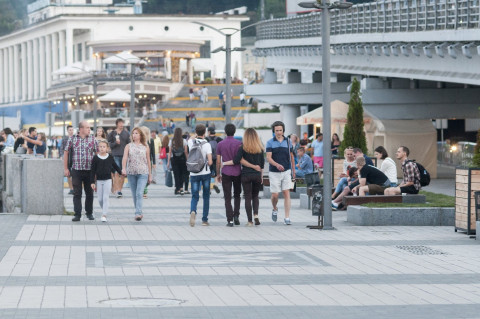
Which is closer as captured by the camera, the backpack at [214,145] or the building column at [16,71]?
the backpack at [214,145]

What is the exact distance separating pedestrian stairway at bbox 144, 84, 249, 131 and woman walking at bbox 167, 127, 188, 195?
5736 cm

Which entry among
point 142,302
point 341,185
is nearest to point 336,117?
point 341,185

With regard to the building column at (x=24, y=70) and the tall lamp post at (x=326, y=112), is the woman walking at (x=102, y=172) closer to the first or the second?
the tall lamp post at (x=326, y=112)

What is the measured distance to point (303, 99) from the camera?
65000 mm

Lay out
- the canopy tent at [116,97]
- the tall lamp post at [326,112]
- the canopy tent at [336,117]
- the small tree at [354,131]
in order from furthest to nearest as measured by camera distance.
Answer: the canopy tent at [116,97]
the canopy tent at [336,117]
the small tree at [354,131]
the tall lamp post at [326,112]

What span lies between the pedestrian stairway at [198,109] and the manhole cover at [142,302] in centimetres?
7682

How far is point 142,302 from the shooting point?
11789 millimetres

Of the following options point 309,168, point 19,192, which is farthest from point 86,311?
point 309,168

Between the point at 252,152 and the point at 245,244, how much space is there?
3442mm

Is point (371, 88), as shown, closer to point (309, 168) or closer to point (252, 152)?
point (309, 168)

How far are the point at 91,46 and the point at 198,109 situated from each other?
2716 centimetres

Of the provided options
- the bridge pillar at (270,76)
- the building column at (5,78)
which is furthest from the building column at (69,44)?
the bridge pillar at (270,76)

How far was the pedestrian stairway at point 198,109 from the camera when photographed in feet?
309

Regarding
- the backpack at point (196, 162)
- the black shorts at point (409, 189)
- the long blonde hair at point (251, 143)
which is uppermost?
the long blonde hair at point (251, 143)
